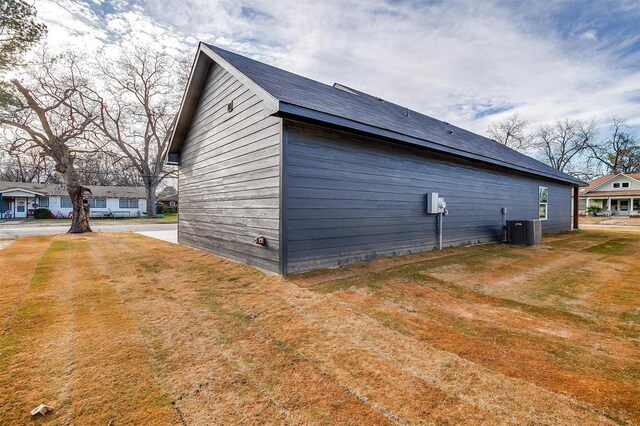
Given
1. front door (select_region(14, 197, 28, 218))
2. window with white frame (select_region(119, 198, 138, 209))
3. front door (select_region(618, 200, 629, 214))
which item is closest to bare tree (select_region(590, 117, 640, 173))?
front door (select_region(618, 200, 629, 214))

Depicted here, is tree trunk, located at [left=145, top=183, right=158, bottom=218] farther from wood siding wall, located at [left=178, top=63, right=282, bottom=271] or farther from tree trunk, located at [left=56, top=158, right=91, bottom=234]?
wood siding wall, located at [left=178, top=63, right=282, bottom=271]

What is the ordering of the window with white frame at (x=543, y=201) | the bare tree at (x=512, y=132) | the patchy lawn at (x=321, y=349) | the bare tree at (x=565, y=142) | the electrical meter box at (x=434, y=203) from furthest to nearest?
1. the bare tree at (x=565, y=142)
2. the bare tree at (x=512, y=132)
3. the window with white frame at (x=543, y=201)
4. the electrical meter box at (x=434, y=203)
5. the patchy lawn at (x=321, y=349)

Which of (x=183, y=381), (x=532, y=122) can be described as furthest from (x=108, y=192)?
(x=532, y=122)

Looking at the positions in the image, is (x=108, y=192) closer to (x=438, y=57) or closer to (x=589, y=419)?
(x=438, y=57)

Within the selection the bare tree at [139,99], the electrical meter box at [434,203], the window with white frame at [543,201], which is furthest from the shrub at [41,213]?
the window with white frame at [543,201]

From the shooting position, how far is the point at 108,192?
29.6 meters

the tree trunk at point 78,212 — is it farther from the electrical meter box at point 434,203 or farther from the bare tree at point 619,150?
the bare tree at point 619,150

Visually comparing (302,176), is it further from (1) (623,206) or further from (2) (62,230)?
(1) (623,206)

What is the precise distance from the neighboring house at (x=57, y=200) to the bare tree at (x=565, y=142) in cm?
4601

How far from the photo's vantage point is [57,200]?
27.8 m

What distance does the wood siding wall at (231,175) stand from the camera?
492 cm

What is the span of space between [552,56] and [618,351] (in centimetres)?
1097

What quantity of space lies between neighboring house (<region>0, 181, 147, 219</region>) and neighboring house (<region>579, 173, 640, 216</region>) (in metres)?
48.1

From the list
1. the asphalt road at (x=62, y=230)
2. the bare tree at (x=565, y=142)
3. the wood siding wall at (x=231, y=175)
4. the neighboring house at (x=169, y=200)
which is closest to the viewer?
the wood siding wall at (x=231, y=175)
